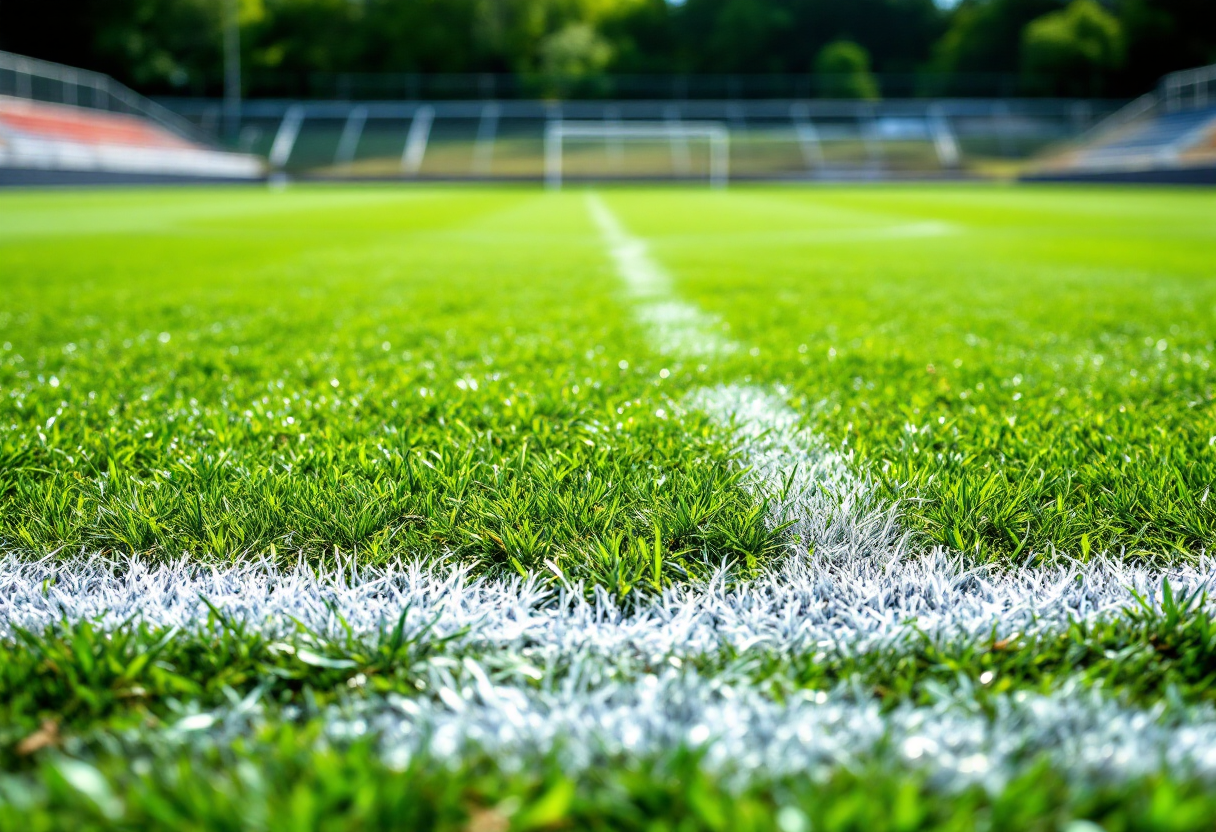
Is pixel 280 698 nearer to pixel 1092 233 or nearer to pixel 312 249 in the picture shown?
pixel 312 249

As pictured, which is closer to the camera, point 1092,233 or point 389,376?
point 389,376

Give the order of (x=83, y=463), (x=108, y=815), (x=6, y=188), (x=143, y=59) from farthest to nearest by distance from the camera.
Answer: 1. (x=143, y=59)
2. (x=6, y=188)
3. (x=83, y=463)
4. (x=108, y=815)

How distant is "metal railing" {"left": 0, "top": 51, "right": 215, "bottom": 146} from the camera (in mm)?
28953

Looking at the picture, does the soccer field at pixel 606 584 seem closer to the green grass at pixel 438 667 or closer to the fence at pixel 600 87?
the green grass at pixel 438 667

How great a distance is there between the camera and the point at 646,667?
3.64 ft

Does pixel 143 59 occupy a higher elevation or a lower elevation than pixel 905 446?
higher

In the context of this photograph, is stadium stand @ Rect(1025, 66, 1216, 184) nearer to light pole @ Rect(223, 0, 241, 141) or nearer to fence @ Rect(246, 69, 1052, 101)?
fence @ Rect(246, 69, 1052, 101)

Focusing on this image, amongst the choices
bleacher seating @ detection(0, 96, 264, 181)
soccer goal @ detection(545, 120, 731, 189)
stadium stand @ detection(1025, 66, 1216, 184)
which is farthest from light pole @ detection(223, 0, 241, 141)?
stadium stand @ detection(1025, 66, 1216, 184)

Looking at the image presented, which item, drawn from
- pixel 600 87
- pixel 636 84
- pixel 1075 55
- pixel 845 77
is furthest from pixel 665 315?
pixel 1075 55

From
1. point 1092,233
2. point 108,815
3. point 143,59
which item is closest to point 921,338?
point 108,815

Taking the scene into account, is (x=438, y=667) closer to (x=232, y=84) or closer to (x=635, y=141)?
(x=635, y=141)

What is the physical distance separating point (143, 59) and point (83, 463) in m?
50.6

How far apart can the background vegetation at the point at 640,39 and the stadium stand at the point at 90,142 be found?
826cm

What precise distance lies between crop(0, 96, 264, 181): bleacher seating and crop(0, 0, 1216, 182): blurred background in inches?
14.1
